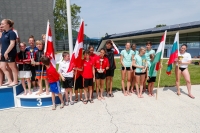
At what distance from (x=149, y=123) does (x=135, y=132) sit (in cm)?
52

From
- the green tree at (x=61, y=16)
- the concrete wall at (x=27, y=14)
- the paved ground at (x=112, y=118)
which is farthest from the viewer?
the green tree at (x=61, y=16)

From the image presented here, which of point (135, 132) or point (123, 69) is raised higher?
point (123, 69)

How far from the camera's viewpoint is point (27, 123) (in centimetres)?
342

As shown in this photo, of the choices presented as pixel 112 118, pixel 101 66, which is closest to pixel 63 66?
pixel 101 66

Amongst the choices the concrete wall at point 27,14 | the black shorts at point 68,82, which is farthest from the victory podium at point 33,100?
the concrete wall at point 27,14

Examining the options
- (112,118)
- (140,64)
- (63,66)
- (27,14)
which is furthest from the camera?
(27,14)

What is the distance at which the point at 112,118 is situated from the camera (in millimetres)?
3553

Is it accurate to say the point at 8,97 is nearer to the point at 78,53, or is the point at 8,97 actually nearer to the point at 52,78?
the point at 52,78

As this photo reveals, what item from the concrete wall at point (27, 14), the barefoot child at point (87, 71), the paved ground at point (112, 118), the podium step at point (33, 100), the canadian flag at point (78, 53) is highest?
the concrete wall at point (27, 14)

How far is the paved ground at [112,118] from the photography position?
3109 millimetres

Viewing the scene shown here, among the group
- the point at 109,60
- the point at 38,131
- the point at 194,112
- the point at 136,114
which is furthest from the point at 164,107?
the point at 38,131

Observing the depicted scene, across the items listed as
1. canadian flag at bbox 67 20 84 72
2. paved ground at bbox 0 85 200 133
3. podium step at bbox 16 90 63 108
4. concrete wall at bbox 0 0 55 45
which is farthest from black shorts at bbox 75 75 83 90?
concrete wall at bbox 0 0 55 45

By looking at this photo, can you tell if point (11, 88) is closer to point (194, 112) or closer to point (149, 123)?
point (149, 123)

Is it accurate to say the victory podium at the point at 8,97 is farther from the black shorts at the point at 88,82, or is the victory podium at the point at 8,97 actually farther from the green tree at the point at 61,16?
the green tree at the point at 61,16
